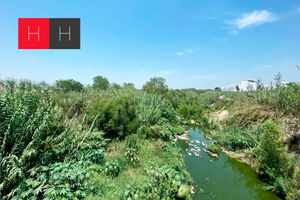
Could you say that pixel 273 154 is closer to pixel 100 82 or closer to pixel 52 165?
pixel 52 165

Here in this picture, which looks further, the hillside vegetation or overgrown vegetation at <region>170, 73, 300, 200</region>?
overgrown vegetation at <region>170, 73, 300, 200</region>

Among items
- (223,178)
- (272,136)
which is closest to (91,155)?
(223,178)

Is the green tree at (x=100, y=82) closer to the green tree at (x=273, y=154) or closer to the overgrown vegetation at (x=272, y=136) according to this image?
the overgrown vegetation at (x=272, y=136)

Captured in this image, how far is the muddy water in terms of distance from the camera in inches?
165

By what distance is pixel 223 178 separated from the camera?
16.5ft

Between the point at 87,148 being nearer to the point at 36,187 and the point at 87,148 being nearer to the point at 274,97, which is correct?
the point at 36,187

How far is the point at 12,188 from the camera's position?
2.54 m

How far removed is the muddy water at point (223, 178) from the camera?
418 centimetres

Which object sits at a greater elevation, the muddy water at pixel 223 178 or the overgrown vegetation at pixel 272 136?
the overgrown vegetation at pixel 272 136

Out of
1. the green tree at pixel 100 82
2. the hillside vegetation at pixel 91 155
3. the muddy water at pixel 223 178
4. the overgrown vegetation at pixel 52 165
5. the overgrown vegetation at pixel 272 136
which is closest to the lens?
the overgrown vegetation at pixel 52 165

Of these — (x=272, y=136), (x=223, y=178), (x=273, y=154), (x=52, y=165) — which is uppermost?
(x=272, y=136)

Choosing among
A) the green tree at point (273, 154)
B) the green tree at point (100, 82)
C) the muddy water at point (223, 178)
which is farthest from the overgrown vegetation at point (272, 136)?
the green tree at point (100, 82)

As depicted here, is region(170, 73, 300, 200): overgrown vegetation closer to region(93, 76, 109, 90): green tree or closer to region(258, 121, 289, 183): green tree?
region(258, 121, 289, 183): green tree

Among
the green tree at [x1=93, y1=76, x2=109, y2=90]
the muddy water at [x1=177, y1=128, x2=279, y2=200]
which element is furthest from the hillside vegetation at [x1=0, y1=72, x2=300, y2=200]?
the green tree at [x1=93, y1=76, x2=109, y2=90]
